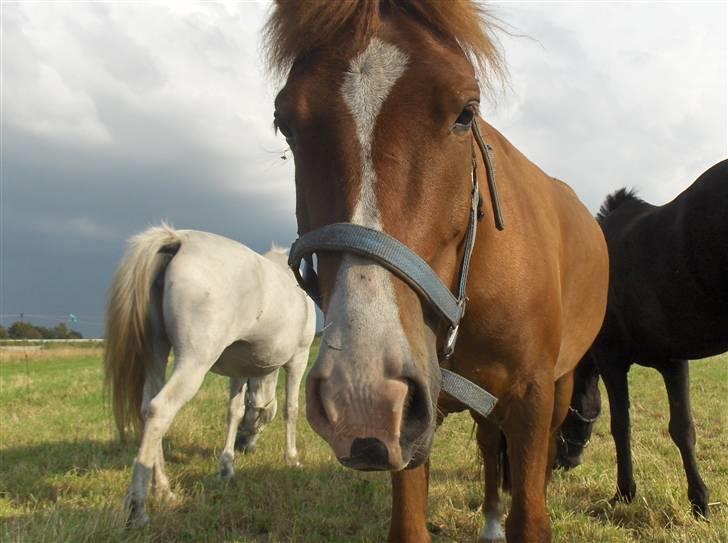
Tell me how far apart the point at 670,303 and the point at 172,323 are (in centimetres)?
360

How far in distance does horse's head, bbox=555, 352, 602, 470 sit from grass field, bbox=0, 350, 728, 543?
0.62 feet

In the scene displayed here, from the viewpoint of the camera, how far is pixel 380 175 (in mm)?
1466

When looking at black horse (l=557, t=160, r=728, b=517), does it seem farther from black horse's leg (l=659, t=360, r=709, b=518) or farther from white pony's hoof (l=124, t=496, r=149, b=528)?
white pony's hoof (l=124, t=496, r=149, b=528)

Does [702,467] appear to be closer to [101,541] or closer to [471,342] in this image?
[471,342]

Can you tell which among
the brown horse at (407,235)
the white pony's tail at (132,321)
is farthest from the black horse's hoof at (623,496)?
the white pony's tail at (132,321)

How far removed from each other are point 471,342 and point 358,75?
44.5 inches

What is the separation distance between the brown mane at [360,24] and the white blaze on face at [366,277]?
12cm

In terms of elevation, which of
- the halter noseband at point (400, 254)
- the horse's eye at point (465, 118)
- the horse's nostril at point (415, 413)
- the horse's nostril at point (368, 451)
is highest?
the horse's eye at point (465, 118)

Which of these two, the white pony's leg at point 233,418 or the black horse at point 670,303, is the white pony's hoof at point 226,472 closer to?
the white pony's leg at point 233,418

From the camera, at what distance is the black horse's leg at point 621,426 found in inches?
155

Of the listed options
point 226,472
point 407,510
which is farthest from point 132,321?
point 407,510

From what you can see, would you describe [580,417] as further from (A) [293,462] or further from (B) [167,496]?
(B) [167,496]

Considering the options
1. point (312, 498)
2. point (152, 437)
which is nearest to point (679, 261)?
point (312, 498)

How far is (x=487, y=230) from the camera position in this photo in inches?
81.5
